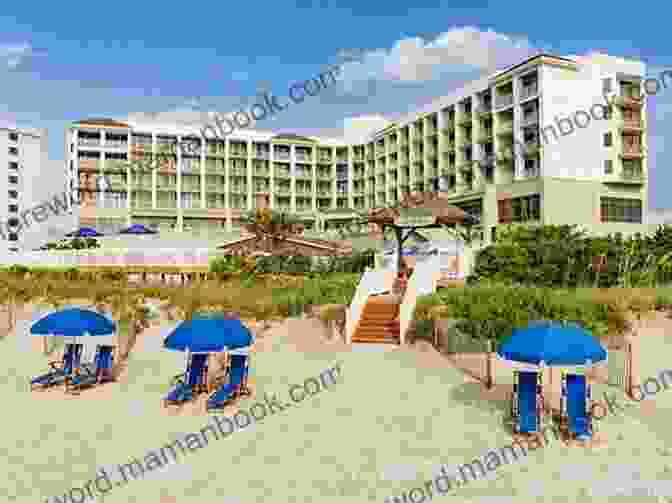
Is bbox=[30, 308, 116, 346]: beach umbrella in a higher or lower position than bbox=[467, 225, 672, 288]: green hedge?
lower

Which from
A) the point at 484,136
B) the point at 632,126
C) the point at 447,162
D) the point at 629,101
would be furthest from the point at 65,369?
the point at 447,162

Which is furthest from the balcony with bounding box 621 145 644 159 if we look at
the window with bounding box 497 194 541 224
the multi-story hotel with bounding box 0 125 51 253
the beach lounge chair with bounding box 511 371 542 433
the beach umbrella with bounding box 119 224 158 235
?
the multi-story hotel with bounding box 0 125 51 253

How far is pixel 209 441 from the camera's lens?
403 inches

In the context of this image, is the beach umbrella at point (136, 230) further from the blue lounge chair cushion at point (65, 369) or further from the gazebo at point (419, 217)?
the blue lounge chair cushion at point (65, 369)

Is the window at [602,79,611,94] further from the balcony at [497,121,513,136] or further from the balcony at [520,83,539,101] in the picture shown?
the balcony at [497,121,513,136]

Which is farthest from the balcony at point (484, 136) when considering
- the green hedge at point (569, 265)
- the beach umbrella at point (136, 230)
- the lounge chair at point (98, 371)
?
the lounge chair at point (98, 371)

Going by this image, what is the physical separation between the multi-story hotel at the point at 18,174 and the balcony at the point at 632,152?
7144 centimetres

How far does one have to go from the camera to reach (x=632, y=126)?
156 feet

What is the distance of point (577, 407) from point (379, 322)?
7.59 meters

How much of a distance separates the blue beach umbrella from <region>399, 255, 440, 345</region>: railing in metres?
6.04

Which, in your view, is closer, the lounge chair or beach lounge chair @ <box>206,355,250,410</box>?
beach lounge chair @ <box>206,355,250,410</box>

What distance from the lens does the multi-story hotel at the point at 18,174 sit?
80.0 meters

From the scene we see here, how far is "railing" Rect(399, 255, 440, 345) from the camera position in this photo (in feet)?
51.9

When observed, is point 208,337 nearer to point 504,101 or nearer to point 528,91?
point 528,91
